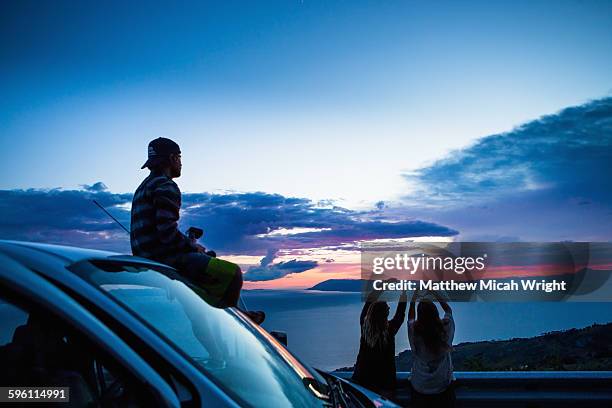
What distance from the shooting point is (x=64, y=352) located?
6.30 ft

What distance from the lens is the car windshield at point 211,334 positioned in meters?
2.11

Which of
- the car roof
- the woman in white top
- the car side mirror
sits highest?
the car roof

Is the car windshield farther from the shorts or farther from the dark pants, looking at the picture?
the dark pants

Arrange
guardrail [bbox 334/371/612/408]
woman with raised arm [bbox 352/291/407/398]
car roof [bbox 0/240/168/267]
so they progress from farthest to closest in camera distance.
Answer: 1. woman with raised arm [bbox 352/291/407/398]
2. guardrail [bbox 334/371/612/408]
3. car roof [bbox 0/240/168/267]

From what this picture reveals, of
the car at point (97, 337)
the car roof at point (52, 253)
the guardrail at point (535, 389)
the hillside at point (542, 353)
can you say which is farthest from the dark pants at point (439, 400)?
the car roof at point (52, 253)

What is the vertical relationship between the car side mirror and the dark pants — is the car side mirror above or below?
above

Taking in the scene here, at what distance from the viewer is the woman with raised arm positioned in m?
5.87

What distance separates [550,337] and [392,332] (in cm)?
425

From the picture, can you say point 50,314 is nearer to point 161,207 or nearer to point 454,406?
point 161,207

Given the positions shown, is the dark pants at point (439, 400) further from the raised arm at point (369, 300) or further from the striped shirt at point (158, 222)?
the striped shirt at point (158, 222)

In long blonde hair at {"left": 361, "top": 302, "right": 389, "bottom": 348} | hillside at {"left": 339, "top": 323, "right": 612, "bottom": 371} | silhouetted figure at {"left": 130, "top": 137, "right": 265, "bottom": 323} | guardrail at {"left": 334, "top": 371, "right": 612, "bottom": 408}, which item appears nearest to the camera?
silhouetted figure at {"left": 130, "top": 137, "right": 265, "bottom": 323}

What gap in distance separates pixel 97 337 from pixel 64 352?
0.75ft

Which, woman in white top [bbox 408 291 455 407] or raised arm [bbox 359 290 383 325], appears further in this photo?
raised arm [bbox 359 290 383 325]

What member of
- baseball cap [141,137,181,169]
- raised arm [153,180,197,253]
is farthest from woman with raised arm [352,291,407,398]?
baseball cap [141,137,181,169]
